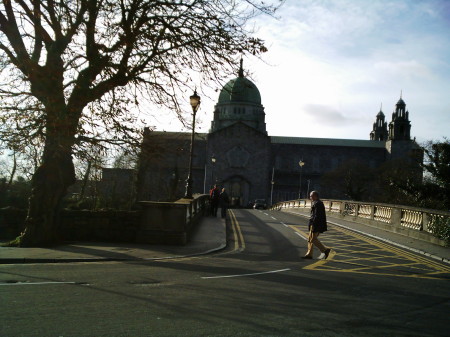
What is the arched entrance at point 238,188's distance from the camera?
8912cm

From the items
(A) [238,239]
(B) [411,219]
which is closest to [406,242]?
(B) [411,219]

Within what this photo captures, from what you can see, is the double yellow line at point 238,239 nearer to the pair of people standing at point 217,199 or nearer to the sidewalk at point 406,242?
the pair of people standing at point 217,199

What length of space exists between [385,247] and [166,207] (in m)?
7.95

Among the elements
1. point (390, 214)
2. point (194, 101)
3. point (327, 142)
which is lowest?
point (390, 214)

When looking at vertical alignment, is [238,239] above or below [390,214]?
below

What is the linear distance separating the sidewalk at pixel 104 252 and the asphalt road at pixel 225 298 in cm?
84

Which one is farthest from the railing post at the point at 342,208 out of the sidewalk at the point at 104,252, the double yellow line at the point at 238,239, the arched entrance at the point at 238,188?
the arched entrance at the point at 238,188

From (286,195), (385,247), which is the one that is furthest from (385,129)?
(385,247)

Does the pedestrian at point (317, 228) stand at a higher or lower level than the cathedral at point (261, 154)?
lower

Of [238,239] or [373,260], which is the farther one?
[238,239]

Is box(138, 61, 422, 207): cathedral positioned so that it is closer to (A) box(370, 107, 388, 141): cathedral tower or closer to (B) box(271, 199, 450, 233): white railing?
(A) box(370, 107, 388, 141): cathedral tower

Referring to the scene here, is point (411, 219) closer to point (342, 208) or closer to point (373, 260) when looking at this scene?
point (373, 260)

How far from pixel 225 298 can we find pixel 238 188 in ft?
272

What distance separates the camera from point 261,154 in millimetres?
90250
